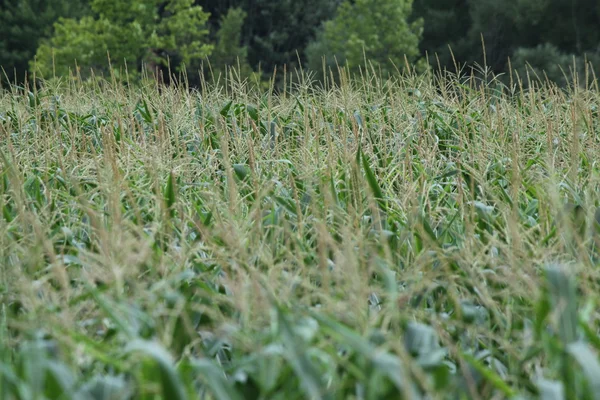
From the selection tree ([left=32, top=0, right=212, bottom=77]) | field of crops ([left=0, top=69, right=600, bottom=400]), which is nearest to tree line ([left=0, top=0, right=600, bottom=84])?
tree ([left=32, top=0, right=212, bottom=77])

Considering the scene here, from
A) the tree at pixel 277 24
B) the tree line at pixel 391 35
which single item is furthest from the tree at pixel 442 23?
the tree at pixel 277 24

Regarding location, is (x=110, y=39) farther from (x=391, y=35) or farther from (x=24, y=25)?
(x=24, y=25)

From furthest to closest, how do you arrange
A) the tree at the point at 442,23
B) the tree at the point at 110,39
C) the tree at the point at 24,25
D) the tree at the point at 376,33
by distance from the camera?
the tree at the point at 442,23 → the tree at the point at 24,25 → the tree at the point at 376,33 → the tree at the point at 110,39

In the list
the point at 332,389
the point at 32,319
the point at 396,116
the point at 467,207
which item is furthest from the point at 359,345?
the point at 396,116

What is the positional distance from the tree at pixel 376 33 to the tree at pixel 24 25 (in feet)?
27.0

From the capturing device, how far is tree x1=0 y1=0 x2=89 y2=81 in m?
23.4

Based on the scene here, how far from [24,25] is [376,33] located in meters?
10.9

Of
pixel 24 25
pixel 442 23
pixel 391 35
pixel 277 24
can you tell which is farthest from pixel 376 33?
pixel 24 25

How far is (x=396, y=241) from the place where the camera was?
286cm

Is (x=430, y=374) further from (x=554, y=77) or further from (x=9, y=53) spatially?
(x=9, y=53)

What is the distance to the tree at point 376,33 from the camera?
21.7m

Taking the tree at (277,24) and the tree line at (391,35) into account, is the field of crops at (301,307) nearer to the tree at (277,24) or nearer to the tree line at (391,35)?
the tree line at (391,35)

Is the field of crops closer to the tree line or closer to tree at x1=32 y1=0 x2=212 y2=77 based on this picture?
tree at x1=32 y1=0 x2=212 y2=77

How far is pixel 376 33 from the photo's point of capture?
874 inches
